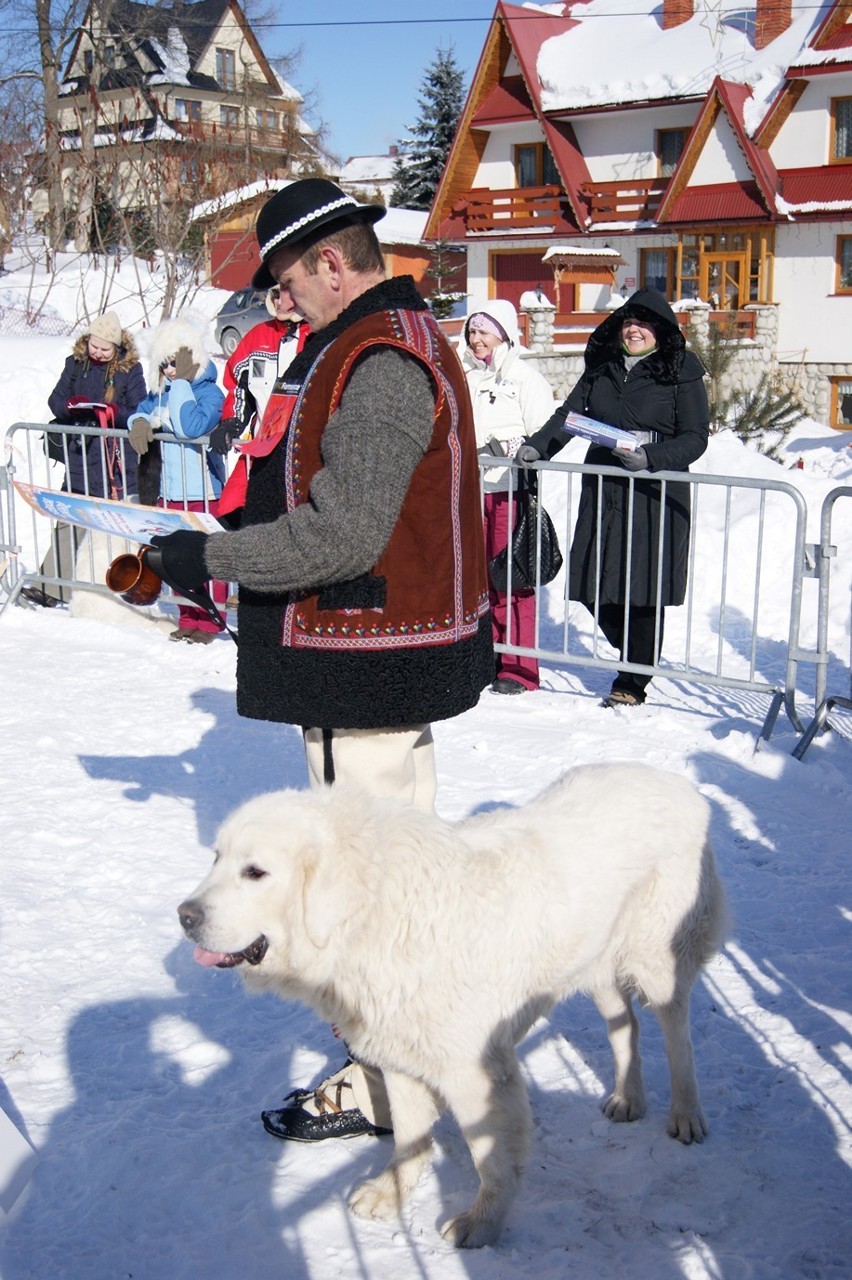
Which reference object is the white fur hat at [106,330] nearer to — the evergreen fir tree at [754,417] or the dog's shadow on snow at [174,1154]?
the dog's shadow on snow at [174,1154]

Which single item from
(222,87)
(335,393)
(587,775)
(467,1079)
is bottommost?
(467,1079)

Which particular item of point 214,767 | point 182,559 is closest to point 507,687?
point 214,767

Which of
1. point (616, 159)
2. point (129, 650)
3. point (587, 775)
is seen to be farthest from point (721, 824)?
point (616, 159)

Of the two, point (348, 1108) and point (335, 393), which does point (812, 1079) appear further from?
point (335, 393)

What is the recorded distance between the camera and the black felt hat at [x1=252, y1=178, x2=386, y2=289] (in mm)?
2592

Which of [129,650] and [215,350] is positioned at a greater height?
[215,350]

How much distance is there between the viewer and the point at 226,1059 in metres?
3.33

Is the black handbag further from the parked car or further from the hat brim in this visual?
the parked car

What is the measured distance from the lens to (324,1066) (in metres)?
3.30

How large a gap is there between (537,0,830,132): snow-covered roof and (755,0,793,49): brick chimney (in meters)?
0.20

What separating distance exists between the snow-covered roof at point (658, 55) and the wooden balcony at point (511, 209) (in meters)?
2.14

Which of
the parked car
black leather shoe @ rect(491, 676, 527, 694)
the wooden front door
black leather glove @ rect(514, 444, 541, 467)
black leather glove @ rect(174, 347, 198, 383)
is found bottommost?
black leather shoe @ rect(491, 676, 527, 694)

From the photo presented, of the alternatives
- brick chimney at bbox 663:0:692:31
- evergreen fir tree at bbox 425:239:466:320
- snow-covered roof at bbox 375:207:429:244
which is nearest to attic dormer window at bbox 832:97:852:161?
brick chimney at bbox 663:0:692:31

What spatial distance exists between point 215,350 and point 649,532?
18239mm
